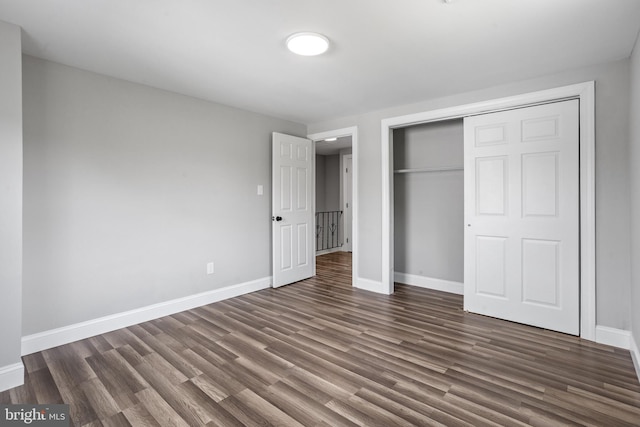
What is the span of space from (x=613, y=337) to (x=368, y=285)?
245 cm

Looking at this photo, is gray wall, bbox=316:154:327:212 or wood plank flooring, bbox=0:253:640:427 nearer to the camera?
wood plank flooring, bbox=0:253:640:427

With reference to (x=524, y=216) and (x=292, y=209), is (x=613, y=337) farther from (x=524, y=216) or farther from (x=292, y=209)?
(x=292, y=209)

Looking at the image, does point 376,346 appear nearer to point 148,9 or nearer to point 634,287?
point 634,287

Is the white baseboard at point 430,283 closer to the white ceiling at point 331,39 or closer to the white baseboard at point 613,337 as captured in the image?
the white baseboard at point 613,337

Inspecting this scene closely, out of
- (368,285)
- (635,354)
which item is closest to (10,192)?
(368,285)

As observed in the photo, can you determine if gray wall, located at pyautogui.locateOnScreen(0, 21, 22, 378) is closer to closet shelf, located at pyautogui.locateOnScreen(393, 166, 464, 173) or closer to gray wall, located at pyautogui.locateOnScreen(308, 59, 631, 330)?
closet shelf, located at pyautogui.locateOnScreen(393, 166, 464, 173)

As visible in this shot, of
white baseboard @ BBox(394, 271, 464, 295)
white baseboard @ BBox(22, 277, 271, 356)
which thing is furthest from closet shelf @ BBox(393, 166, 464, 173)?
white baseboard @ BBox(22, 277, 271, 356)

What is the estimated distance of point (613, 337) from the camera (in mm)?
2650

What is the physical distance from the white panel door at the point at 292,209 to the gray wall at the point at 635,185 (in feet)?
11.6

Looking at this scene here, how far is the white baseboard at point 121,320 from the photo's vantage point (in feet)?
8.46

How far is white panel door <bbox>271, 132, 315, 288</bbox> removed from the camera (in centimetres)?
441

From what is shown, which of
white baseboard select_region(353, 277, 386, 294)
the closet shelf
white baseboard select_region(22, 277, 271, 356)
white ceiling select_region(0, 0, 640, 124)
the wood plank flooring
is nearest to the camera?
the wood plank flooring

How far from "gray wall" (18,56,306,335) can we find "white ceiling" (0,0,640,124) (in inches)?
12.2

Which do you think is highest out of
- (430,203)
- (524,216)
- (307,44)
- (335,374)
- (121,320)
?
(307,44)
